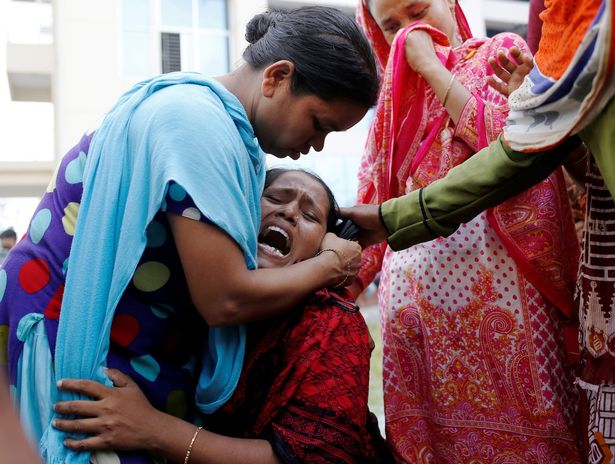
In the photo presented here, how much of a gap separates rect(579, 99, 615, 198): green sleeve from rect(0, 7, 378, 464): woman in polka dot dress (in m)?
0.58

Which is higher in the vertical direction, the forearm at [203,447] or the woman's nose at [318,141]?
the woman's nose at [318,141]

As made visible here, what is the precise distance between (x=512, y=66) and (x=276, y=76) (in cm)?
62

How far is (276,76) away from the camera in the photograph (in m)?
1.51

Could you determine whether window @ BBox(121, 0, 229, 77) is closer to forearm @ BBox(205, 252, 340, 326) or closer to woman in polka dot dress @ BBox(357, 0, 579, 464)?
woman in polka dot dress @ BBox(357, 0, 579, 464)

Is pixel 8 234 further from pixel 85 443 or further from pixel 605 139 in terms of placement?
pixel 605 139

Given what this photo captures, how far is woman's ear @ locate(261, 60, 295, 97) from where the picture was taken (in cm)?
149

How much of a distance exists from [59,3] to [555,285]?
1109 cm

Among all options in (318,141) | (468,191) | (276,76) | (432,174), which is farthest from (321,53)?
(432,174)

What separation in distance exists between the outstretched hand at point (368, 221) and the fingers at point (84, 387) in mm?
818

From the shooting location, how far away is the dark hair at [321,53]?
4.90 ft

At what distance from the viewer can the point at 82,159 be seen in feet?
4.79

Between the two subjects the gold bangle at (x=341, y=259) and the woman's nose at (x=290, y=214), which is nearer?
the gold bangle at (x=341, y=259)

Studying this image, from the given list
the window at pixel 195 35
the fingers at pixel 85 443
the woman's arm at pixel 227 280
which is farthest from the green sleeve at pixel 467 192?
the window at pixel 195 35

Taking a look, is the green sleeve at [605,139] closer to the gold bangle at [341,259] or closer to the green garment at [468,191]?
the green garment at [468,191]
